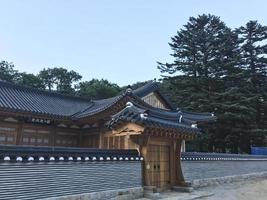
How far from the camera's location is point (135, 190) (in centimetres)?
1074

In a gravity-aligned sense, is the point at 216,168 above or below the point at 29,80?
below

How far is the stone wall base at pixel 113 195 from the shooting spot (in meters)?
8.72

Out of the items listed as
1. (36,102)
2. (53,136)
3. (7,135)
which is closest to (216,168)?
(53,136)

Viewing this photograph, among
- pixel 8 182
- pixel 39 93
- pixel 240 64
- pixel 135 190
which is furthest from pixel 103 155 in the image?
pixel 240 64

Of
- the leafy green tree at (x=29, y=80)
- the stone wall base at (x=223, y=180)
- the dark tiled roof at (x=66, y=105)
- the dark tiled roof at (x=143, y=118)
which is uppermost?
the leafy green tree at (x=29, y=80)

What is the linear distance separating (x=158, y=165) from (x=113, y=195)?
2.99 meters

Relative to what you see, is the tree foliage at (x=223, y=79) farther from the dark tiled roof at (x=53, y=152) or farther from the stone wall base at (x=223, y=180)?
the dark tiled roof at (x=53, y=152)

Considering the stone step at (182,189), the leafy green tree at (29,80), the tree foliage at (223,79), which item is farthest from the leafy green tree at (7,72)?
the stone step at (182,189)

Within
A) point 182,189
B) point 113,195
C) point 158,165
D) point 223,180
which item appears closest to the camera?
point 113,195

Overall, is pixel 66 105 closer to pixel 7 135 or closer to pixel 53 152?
pixel 7 135

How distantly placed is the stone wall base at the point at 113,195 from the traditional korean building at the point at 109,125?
Answer: 794mm

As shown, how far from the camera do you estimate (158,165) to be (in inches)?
486

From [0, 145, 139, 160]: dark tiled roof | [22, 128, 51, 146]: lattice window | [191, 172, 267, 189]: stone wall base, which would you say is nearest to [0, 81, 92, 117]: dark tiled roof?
[22, 128, 51, 146]: lattice window

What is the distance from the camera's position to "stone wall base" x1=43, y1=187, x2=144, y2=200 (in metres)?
8.72
